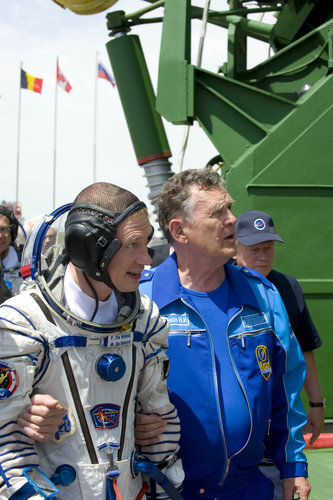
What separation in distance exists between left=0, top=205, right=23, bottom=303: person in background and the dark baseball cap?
8.53 feet

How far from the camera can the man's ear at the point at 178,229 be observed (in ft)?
7.99

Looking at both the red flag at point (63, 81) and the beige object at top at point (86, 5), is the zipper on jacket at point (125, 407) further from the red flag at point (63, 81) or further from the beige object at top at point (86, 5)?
the red flag at point (63, 81)

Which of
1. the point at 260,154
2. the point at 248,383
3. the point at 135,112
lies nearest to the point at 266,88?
the point at 260,154

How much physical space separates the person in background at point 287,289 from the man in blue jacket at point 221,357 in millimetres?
677

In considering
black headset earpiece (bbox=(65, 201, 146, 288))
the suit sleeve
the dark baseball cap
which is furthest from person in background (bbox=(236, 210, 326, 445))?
the suit sleeve

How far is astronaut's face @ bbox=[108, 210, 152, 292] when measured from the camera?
1.74 m

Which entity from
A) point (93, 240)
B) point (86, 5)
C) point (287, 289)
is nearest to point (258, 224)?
point (287, 289)

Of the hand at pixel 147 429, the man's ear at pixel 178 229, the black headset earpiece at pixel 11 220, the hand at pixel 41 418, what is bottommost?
the hand at pixel 147 429

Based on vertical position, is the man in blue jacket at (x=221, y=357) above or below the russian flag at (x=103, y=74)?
below

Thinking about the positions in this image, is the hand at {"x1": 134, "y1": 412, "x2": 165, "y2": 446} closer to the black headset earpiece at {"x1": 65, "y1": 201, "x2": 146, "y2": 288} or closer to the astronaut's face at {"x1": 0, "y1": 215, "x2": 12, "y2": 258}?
the black headset earpiece at {"x1": 65, "y1": 201, "x2": 146, "y2": 288}

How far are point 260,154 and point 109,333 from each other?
10.2 ft

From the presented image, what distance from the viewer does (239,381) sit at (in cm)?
220

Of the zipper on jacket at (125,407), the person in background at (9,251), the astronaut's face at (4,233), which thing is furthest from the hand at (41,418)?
the astronaut's face at (4,233)

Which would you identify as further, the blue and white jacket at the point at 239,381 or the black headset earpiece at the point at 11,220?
the black headset earpiece at the point at 11,220
